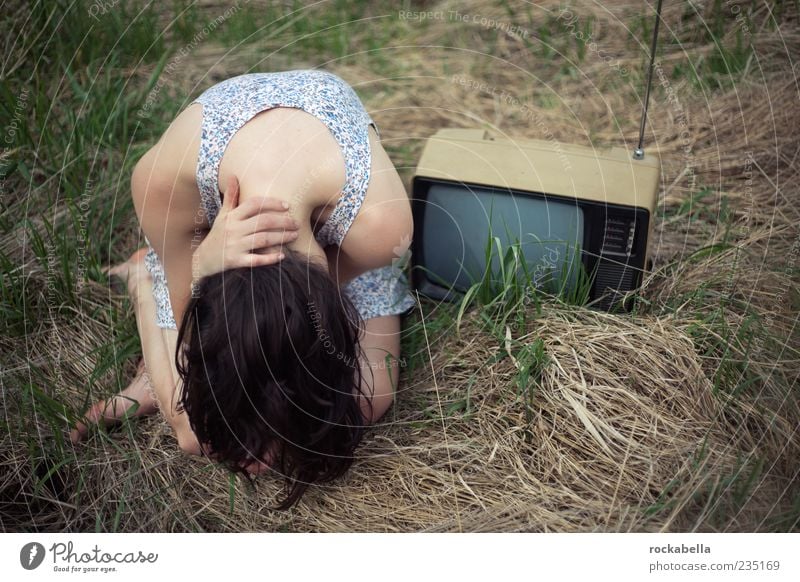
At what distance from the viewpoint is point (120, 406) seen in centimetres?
133

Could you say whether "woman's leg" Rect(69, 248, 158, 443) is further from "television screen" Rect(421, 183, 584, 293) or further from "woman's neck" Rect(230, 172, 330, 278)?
"television screen" Rect(421, 183, 584, 293)

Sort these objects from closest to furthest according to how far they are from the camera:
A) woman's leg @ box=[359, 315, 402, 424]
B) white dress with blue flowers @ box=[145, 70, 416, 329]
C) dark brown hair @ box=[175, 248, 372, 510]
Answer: dark brown hair @ box=[175, 248, 372, 510]
white dress with blue flowers @ box=[145, 70, 416, 329]
woman's leg @ box=[359, 315, 402, 424]

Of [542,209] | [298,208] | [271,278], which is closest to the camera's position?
[271,278]

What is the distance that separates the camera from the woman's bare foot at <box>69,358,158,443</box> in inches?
51.1

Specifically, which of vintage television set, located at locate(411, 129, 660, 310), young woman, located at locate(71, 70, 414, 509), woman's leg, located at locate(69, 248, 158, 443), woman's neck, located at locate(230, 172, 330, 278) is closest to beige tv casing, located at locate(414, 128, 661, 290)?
vintage television set, located at locate(411, 129, 660, 310)

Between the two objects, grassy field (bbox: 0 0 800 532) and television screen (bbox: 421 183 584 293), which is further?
television screen (bbox: 421 183 584 293)

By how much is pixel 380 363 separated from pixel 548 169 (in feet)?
1.53

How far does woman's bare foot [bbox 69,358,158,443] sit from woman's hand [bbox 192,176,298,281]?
0.40 meters

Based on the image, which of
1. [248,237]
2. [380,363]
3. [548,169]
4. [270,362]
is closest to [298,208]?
[248,237]

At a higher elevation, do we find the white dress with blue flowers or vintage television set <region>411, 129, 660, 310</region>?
the white dress with blue flowers

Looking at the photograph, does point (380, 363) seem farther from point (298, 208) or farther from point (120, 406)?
point (120, 406)

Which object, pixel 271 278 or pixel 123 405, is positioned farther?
pixel 123 405
